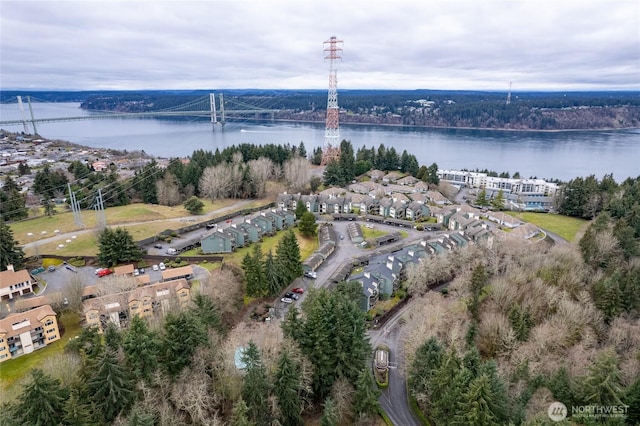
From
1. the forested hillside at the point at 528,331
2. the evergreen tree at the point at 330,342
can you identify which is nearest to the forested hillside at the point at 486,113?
the forested hillside at the point at 528,331

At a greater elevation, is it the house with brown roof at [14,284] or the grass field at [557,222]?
the house with brown roof at [14,284]

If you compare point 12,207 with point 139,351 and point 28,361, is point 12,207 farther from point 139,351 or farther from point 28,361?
point 139,351

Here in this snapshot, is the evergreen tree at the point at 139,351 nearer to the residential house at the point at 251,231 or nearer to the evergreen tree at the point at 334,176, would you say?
the residential house at the point at 251,231

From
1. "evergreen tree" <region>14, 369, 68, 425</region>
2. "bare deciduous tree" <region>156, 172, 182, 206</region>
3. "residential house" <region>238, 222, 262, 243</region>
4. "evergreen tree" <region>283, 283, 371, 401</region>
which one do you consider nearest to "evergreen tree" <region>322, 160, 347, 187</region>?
"bare deciduous tree" <region>156, 172, 182, 206</region>

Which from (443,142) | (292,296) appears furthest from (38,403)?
(443,142)

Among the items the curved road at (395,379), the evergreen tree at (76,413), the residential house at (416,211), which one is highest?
the evergreen tree at (76,413)

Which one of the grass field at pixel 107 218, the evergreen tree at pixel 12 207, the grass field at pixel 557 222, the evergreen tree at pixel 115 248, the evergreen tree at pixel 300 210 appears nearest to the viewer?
the evergreen tree at pixel 115 248
